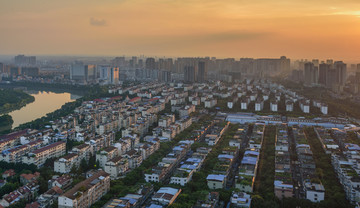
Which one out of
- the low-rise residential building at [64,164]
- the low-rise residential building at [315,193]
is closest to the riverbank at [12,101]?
the low-rise residential building at [64,164]

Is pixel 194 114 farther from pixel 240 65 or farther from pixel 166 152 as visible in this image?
pixel 240 65

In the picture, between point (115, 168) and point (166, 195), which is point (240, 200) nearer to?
point (166, 195)

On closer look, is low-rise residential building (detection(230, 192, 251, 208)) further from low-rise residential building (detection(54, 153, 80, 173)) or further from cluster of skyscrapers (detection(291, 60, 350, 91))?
cluster of skyscrapers (detection(291, 60, 350, 91))

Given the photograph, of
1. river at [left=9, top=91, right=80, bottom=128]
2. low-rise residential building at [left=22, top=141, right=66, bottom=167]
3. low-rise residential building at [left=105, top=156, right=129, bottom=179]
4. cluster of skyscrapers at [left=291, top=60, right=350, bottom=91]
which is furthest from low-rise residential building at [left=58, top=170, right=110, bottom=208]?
cluster of skyscrapers at [left=291, top=60, right=350, bottom=91]

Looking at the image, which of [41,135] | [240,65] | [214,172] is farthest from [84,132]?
[240,65]

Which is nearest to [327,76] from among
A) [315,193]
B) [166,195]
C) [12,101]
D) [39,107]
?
[39,107]

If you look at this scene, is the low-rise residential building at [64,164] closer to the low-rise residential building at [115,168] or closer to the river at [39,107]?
the low-rise residential building at [115,168]

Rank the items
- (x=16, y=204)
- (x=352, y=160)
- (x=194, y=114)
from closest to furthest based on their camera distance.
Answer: (x=16, y=204), (x=352, y=160), (x=194, y=114)
